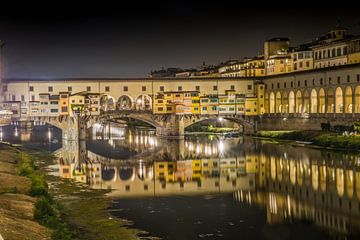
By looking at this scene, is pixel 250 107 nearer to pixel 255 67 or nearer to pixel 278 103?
pixel 278 103

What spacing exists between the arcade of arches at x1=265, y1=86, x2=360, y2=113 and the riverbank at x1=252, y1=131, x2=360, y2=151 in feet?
14.5

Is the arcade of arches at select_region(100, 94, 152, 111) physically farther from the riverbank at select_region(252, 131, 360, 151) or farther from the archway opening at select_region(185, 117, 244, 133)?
the riverbank at select_region(252, 131, 360, 151)

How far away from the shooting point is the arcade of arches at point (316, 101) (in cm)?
6271

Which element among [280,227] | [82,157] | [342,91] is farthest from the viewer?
[342,91]

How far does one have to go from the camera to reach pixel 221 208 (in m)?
26.1

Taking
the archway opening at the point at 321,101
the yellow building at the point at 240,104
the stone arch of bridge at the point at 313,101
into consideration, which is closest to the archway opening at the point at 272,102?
the yellow building at the point at 240,104

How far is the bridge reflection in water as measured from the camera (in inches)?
1025

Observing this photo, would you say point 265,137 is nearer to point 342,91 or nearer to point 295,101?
point 295,101

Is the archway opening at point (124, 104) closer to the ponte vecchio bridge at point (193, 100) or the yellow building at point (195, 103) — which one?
the ponte vecchio bridge at point (193, 100)

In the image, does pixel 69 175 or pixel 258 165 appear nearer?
pixel 69 175

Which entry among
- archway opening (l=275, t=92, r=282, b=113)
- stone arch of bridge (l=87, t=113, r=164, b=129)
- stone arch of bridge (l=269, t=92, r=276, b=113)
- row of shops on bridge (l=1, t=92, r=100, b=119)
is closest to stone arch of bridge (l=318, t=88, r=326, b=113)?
archway opening (l=275, t=92, r=282, b=113)

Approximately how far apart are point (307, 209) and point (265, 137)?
46.6 metres

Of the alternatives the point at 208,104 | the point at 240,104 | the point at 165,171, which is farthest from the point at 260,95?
the point at 165,171

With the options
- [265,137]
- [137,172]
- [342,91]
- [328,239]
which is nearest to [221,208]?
[328,239]
